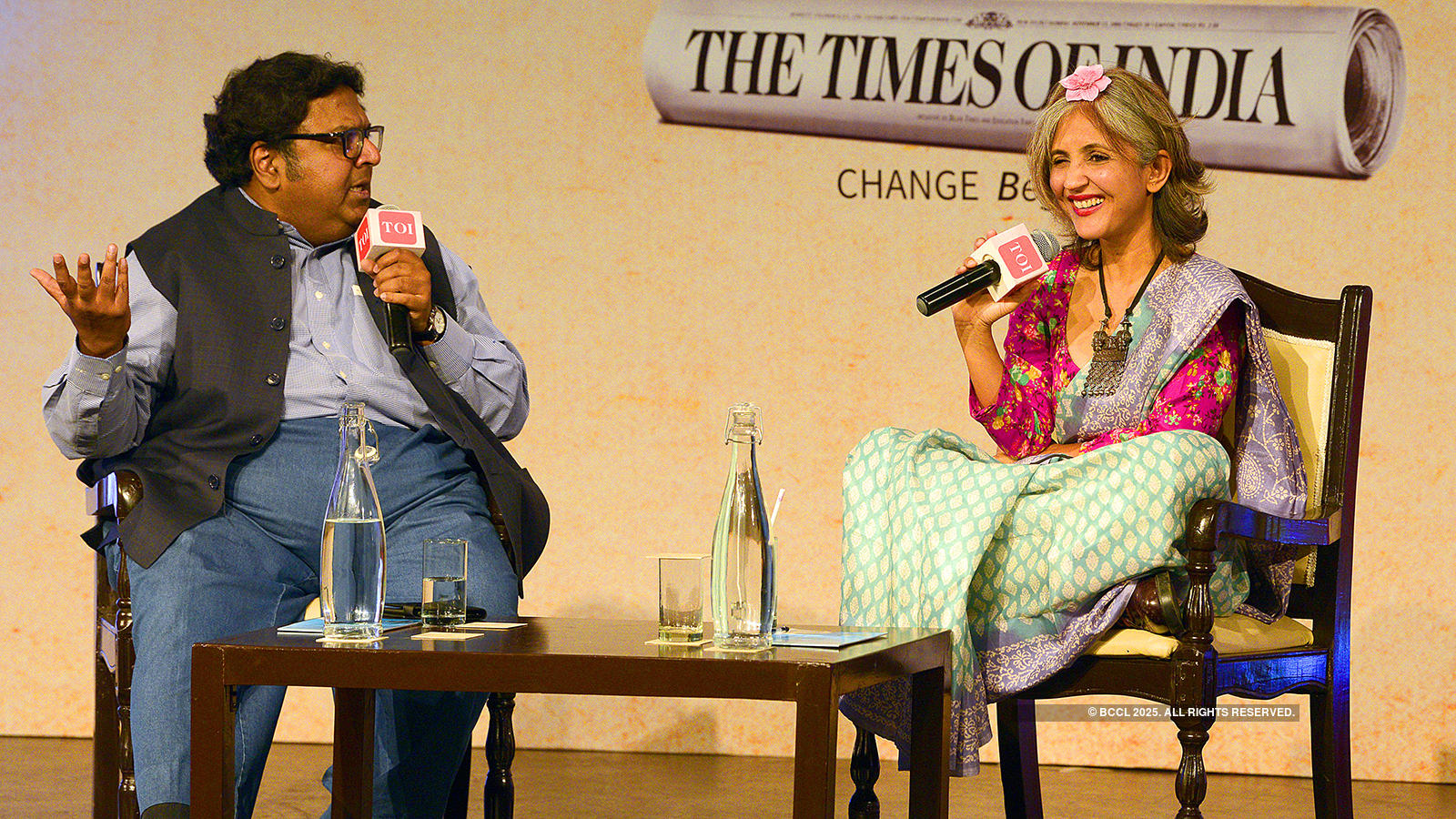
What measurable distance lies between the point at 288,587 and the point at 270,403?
0.98 ft

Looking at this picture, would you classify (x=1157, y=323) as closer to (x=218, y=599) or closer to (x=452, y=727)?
(x=452, y=727)

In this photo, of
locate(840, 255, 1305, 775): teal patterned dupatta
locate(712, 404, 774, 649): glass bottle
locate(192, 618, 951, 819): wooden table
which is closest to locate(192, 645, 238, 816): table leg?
locate(192, 618, 951, 819): wooden table

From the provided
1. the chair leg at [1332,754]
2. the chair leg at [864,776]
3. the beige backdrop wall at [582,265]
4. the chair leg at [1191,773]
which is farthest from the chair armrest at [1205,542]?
the beige backdrop wall at [582,265]

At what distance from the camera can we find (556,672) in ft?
4.65

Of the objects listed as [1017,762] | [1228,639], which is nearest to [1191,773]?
[1228,639]

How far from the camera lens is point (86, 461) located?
2.19 meters

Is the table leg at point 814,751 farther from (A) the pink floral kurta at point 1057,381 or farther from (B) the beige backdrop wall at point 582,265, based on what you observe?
(B) the beige backdrop wall at point 582,265

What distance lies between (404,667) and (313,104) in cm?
128

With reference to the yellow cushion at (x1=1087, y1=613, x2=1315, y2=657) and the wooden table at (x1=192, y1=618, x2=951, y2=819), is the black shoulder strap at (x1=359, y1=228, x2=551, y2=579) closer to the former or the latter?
the wooden table at (x1=192, y1=618, x2=951, y2=819)

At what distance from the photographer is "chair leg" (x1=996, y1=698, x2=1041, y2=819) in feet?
7.72

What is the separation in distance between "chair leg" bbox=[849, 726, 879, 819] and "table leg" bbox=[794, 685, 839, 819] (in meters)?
0.59

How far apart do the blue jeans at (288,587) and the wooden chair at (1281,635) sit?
2.04 feet

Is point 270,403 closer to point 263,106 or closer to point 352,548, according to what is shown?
point 263,106

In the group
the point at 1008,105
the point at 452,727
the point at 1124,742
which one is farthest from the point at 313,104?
the point at 1124,742
